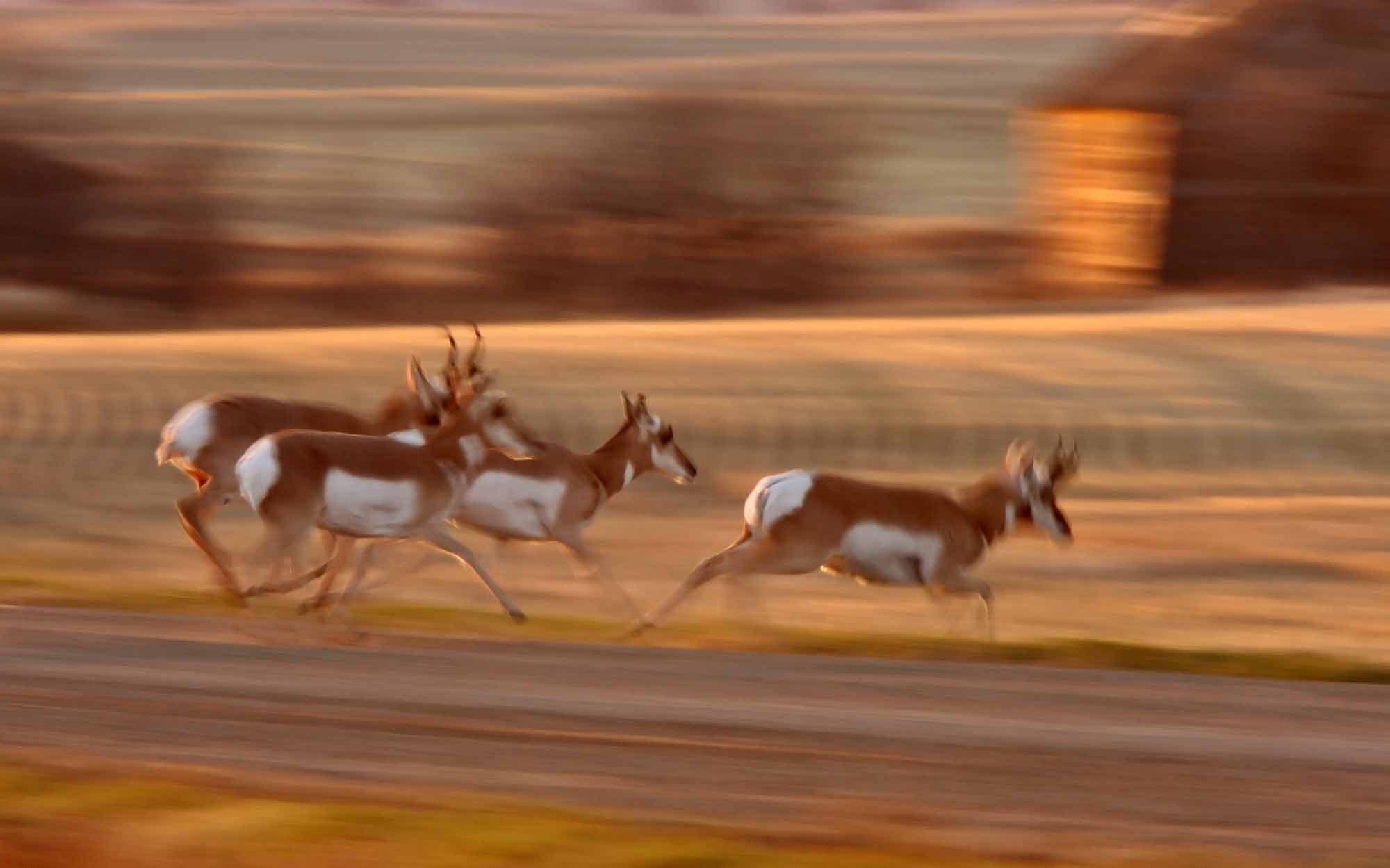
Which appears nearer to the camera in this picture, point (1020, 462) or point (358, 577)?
point (358, 577)

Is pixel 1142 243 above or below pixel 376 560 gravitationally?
below

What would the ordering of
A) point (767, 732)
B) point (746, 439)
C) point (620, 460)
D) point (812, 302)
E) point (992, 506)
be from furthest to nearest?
point (812, 302) → point (746, 439) → point (620, 460) → point (992, 506) → point (767, 732)

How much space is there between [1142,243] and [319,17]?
222 feet

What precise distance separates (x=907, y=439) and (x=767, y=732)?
15653mm

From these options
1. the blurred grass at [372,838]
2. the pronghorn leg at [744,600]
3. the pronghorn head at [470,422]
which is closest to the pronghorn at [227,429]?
the pronghorn head at [470,422]

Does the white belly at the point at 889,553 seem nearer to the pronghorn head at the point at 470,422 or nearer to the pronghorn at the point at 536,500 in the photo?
the pronghorn at the point at 536,500

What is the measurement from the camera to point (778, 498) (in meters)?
13.4

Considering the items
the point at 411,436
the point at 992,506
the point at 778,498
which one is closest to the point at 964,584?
the point at 992,506

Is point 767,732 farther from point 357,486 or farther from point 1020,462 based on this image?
point 1020,462

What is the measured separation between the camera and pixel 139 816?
8.19 meters

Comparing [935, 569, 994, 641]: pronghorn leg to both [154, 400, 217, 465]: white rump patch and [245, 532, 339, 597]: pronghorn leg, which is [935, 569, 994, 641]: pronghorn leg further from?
[154, 400, 217, 465]: white rump patch

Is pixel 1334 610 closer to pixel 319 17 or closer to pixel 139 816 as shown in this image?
pixel 139 816

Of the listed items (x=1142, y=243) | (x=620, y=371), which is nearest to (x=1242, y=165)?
(x=1142, y=243)

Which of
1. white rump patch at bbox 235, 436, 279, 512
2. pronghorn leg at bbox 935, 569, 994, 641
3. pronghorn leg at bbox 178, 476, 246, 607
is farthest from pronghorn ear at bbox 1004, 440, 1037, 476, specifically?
pronghorn leg at bbox 178, 476, 246, 607
